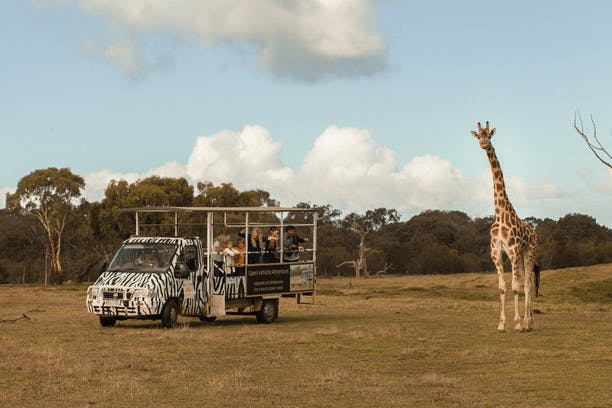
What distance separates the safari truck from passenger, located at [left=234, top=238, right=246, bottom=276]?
3 cm

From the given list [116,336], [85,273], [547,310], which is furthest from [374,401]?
[85,273]

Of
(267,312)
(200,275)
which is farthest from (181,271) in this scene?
(267,312)

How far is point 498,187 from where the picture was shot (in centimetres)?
2491

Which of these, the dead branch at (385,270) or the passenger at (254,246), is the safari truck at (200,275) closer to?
the passenger at (254,246)

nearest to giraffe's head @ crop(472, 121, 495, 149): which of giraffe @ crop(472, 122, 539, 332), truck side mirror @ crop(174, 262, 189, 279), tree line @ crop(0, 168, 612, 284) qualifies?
giraffe @ crop(472, 122, 539, 332)

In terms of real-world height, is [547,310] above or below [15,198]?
below

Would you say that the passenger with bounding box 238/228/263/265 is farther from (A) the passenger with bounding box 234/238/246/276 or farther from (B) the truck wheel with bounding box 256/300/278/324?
(B) the truck wheel with bounding box 256/300/278/324

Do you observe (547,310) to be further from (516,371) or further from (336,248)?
(336,248)

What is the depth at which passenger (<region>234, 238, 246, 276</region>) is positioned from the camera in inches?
1022

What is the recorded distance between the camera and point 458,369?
16578 mm

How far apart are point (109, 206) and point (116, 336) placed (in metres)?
48.6

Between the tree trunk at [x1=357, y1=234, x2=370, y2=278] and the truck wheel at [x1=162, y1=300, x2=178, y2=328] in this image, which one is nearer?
the truck wheel at [x1=162, y1=300, x2=178, y2=328]

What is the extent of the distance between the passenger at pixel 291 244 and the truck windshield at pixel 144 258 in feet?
13.7

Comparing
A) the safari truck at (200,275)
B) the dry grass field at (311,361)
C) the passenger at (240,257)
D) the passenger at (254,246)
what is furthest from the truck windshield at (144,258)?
the passenger at (254,246)
